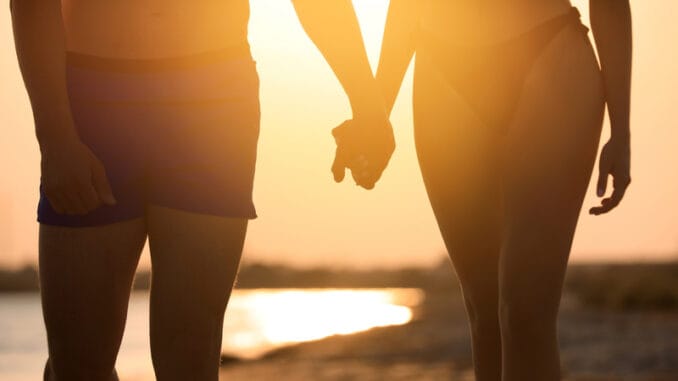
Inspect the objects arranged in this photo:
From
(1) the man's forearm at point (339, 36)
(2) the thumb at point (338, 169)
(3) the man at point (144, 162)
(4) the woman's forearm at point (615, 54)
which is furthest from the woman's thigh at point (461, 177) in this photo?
(3) the man at point (144, 162)

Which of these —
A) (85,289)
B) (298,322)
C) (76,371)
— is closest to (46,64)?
(85,289)

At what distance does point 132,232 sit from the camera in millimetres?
3395

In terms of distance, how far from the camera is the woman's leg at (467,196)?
4.35m

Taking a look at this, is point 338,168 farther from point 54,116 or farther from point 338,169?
point 54,116

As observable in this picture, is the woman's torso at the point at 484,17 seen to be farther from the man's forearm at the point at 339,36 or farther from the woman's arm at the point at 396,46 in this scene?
the man's forearm at the point at 339,36

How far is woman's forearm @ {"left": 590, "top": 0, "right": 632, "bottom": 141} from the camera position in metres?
4.10

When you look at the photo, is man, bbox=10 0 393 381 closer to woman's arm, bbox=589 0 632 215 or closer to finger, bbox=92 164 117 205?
finger, bbox=92 164 117 205

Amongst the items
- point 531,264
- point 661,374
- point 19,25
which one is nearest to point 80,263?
point 19,25

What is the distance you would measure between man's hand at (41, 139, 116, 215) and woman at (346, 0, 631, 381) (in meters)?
1.47

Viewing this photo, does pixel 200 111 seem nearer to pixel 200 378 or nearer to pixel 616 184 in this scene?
pixel 200 378

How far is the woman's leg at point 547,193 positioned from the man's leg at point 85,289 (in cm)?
131

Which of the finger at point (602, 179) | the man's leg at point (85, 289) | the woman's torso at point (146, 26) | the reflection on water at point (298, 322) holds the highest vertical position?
the reflection on water at point (298, 322)

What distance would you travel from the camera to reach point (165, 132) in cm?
341

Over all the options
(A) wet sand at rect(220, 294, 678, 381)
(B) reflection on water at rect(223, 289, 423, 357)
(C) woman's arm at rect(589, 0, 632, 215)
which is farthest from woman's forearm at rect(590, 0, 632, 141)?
(B) reflection on water at rect(223, 289, 423, 357)
